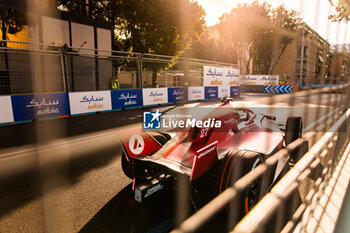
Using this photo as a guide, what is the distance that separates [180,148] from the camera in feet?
8.58

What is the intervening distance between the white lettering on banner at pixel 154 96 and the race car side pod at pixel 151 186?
806 cm

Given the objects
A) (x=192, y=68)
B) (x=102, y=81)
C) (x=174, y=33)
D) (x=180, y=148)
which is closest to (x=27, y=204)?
(x=180, y=148)

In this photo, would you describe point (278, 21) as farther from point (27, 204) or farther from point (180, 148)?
point (27, 204)

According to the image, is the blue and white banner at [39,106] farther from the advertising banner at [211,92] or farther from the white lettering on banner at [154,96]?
the advertising banner at [211,92]

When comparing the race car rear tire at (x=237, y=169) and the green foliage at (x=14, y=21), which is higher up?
the green foliage at (x=14, y=21)

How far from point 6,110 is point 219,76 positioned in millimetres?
11072

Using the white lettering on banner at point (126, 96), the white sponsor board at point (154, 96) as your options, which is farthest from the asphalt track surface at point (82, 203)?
the white sponsor board at point (154, 96)

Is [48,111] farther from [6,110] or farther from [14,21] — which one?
[14,21]

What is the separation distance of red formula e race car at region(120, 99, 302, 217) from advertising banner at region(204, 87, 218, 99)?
31.6 ft

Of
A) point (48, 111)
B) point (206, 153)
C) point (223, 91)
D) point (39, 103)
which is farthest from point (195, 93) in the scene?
point (206, 153)

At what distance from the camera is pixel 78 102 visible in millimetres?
7750

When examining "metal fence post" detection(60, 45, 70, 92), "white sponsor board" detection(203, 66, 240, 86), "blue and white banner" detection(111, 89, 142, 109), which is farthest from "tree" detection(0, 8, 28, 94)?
"white sponsor board" detection(203, 66, 240, 86)

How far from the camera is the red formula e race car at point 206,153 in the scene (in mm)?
2045

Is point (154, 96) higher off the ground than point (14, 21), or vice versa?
point (14, 21)
